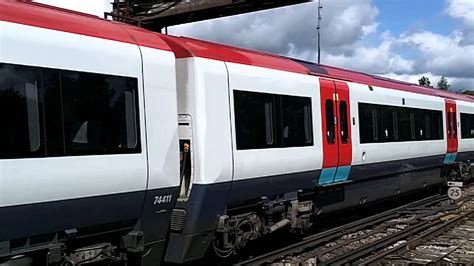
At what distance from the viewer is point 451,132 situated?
18.1m

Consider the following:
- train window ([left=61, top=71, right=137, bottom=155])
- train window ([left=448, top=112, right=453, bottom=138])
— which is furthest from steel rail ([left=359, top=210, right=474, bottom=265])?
train window ([left=61, top=71, right=137, bottom=155])

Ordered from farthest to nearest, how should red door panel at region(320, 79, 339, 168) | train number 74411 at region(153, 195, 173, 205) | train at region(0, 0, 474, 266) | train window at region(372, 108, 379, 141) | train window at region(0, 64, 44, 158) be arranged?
train window at region(372, 108, 379, 141)
red door panel at region(320, 79, 339, 168)
train number 74411 at region(153, 195, 173, 205)
train at region(0, 0, 474, 266)
train window at region(0, 64, 44, 158)

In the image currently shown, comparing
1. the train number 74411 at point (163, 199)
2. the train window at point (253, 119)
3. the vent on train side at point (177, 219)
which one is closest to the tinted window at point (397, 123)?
the train window at point (253, 119)

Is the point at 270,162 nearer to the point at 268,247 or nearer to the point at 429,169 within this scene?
the point at 268,247

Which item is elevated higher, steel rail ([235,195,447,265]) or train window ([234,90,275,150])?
train window ([234,90,275,150])

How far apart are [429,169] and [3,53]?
13861 millimetres

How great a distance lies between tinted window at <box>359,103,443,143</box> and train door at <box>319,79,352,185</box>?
0.75m

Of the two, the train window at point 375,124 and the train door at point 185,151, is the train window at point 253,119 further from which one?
the train window at point 375,124

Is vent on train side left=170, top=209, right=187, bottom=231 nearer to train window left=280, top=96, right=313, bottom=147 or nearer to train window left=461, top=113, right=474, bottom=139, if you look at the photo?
train window left=280, top=96, right=313, bottom=147

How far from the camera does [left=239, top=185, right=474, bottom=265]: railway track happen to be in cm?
980

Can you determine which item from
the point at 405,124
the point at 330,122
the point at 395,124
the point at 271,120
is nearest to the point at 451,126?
the point at 405,124

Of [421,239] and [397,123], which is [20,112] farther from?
[397,123]

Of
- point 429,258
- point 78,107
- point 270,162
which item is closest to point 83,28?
point 78,107

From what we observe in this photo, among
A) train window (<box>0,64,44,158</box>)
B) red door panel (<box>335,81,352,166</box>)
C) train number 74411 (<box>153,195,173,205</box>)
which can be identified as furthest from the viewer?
red door panel (<box>335,81,352,166</box>)
